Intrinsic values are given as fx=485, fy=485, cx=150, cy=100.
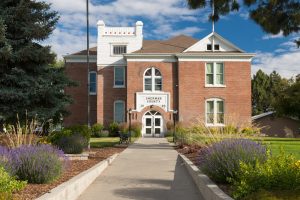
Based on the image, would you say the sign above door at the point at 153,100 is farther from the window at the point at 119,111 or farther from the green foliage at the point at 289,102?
the green foliage at the point at 289,102

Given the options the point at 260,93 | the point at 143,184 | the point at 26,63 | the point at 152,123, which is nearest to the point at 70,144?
the point at 26,63

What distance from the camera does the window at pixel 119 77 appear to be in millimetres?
49781

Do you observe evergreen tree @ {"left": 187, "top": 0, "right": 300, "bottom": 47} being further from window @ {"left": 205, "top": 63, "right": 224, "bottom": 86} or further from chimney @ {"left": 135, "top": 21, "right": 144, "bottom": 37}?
chimney @ {"left": 135, "top": 21, "right": 144, "bottom": 37}

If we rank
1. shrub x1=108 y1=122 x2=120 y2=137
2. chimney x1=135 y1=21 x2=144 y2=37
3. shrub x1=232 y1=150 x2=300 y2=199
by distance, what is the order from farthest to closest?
chimney x1=135 y1=21 x2=144 y2=37 → shrub x1=108 y1=122 x2=120 y2=137 → shrub x1=232 y1=150 x2=300 y2=199

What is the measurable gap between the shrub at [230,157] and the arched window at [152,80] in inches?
1466

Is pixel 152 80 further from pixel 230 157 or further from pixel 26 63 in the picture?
pixel 230 157

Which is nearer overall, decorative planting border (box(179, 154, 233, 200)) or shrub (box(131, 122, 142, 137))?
decorative planting border (box(179, 154, 233, 200))

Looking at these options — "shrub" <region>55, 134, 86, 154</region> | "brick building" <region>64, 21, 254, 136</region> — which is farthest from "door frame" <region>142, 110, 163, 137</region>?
"shrub" <region>55, 134, 86, 154</region>

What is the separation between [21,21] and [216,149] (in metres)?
14.6

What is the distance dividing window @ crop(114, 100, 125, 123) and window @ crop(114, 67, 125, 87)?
1.80 m

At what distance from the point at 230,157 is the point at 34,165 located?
13.5 feet

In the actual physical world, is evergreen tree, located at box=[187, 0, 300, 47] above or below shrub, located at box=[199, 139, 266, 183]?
above

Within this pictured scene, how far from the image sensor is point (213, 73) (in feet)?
156

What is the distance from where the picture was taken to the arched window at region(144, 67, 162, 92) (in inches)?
1889
